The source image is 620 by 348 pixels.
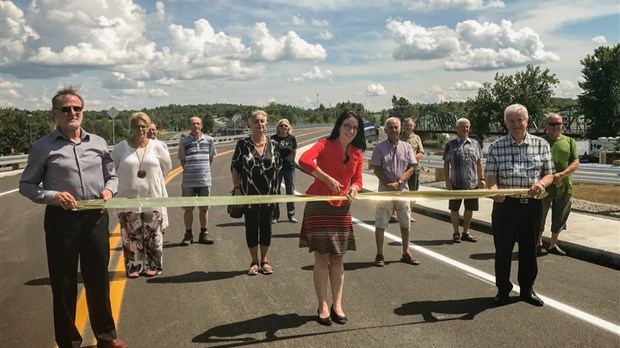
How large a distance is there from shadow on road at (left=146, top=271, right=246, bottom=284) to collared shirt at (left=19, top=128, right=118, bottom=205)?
208cm

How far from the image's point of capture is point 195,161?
745cm

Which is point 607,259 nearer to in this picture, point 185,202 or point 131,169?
point 185,202

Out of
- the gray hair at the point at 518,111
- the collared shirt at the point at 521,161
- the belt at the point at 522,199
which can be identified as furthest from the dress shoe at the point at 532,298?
the gray hair at the point at 518,111

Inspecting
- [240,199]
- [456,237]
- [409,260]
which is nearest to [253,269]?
[240,199]

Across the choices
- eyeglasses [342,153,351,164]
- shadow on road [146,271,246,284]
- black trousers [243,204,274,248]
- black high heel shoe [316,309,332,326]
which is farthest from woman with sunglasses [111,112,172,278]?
eyeglasses [342,153,351,164]

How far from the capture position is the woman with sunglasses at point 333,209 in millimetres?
4391

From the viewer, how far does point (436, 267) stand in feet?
20.0

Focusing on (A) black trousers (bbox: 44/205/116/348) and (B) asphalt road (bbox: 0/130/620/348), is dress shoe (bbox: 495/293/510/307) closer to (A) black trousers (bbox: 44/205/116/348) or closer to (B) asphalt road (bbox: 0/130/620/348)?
(B) asphalt road (bbox: 0/130/620/348)

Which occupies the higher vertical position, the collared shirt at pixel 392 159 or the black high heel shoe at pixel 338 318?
the collared shirt at pixel 392 159

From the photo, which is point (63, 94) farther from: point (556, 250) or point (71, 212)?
point (556, 250)

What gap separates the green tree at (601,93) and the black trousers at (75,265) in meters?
76.2

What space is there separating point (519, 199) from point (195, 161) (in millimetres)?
4630

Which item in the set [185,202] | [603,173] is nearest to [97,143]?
[185,202]

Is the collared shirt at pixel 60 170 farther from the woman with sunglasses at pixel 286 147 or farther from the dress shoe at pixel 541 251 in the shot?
the dress shoe at pixel 541 251
